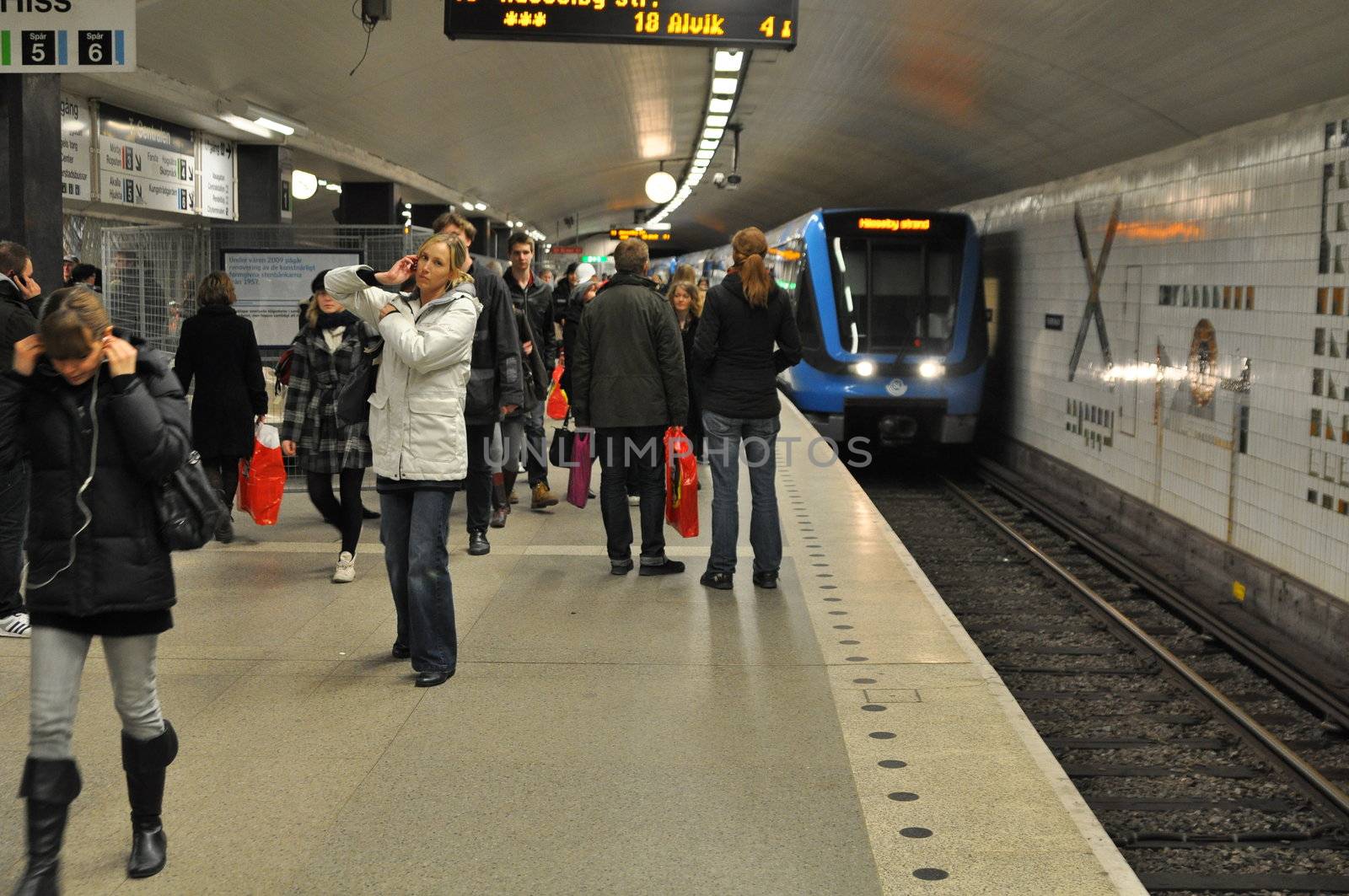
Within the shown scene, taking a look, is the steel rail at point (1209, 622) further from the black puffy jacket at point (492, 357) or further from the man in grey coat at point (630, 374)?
the black puffy jacket at point (492, 357)

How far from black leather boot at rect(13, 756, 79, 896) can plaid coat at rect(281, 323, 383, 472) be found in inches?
156

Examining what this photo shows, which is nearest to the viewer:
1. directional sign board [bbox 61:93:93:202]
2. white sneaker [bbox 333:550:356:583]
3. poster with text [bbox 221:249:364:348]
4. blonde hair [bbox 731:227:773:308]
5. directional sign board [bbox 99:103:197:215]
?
blonde hair [bbox 731:227:773:308]

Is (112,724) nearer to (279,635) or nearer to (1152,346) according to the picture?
(279,635)

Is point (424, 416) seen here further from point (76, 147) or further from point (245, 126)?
point (245, 126)

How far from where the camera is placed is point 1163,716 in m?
7.95

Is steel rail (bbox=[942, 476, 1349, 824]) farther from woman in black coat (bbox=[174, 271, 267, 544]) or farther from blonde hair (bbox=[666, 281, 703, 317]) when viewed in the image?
woman in black coat (bbox=[174, 271, 267, 544])

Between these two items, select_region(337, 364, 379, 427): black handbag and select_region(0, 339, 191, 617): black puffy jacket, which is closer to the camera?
select_region(0, 339, 191, 617): black puffy jacket

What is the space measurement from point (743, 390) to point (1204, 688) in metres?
3.07

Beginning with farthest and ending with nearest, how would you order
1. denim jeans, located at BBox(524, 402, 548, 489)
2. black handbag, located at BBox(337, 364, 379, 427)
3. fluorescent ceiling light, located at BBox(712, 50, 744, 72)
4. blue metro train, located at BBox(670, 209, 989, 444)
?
fluorescent ceiling light, located at BBox(712, 50, 744, 72), blue metro train, located at BBox(670, 209, 989, 444), denim jeans, located at BBox(524, 402, 548, 489), black handbag, located at BBox(337, 364, 379, 427)

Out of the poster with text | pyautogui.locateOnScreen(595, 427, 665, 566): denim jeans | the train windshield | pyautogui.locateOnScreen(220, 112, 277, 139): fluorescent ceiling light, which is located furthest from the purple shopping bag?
the train windshield

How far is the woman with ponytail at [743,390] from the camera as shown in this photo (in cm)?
770

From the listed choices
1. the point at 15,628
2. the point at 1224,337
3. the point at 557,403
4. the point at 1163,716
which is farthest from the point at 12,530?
the point at 1224,337

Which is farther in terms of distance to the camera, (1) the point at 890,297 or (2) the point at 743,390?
(1) the point at 890,297

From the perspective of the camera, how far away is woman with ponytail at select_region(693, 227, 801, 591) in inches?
303
